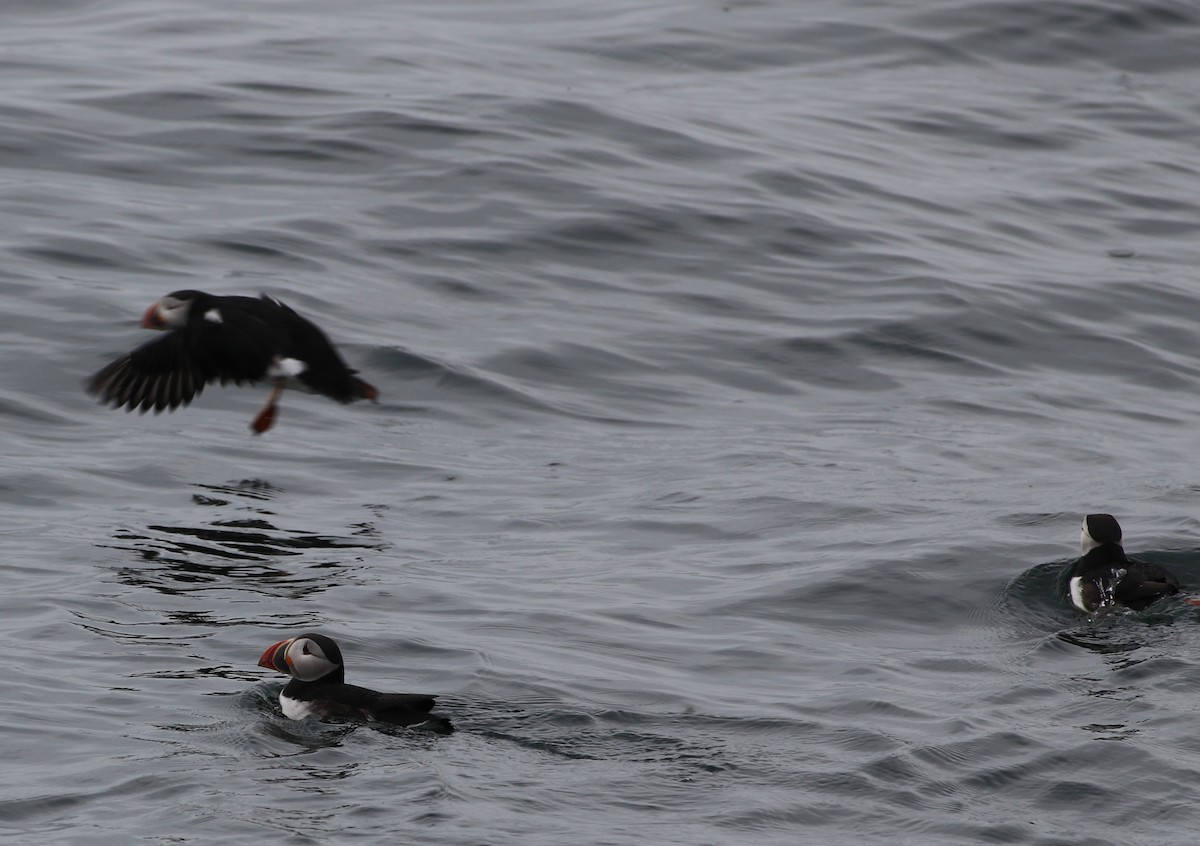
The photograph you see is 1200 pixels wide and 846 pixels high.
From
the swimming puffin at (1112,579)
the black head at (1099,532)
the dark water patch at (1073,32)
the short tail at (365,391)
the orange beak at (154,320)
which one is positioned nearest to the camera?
the swimming puffin at (1112,579)

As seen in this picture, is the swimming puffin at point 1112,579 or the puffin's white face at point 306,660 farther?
the swimming puffin at point 1112,579

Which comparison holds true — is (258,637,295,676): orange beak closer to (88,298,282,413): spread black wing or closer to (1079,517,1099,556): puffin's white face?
(88,298,282,413): spread black wing

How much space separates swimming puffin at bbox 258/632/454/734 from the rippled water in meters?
0.14

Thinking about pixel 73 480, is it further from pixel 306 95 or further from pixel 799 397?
pixel 306 95

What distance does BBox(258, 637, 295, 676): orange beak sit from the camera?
743 centimetres

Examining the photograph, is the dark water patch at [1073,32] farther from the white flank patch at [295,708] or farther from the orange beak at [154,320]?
the white flank patch at [295,708]

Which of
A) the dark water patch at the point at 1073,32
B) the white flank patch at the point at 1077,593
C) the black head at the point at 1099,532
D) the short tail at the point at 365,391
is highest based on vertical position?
the dark water patch at the point at 1073,32

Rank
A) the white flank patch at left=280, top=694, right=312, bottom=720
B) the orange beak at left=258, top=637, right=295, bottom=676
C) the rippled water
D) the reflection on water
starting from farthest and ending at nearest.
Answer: the reflection on water
the orange beak at left=258, top=637, right=295, bottom=676
the white flank patch at left=280, top=694, right=312, bottom=720
the rippled water

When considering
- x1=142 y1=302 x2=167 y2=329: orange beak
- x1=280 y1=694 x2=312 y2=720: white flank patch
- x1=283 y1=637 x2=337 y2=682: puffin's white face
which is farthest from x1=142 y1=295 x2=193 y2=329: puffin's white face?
x1=280 y1=694 x2=312 y2=720: white flank patch

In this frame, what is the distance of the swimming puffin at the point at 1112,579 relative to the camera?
8.98 meters

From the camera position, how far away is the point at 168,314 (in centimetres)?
1055

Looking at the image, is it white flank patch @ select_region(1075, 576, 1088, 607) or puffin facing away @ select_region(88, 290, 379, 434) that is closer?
white flank patch @ select_region(1075, 576, 1088, 607)

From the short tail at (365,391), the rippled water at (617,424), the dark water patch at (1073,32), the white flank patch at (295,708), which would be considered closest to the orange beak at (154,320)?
the rippled water at (617,424)

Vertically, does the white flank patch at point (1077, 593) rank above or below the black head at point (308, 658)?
below
